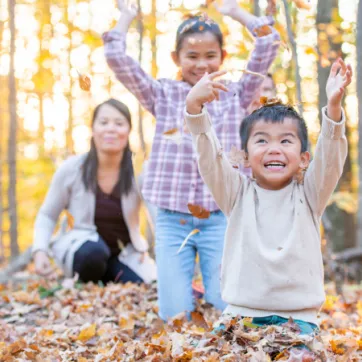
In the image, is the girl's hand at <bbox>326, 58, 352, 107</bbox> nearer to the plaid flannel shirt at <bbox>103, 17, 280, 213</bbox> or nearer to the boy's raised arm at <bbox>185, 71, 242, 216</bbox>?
the boy's raised arm at <bbox>185, 71, 242, 216</bbox>

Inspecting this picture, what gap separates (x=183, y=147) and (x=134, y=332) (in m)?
1.26

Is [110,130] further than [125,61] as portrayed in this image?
Yes

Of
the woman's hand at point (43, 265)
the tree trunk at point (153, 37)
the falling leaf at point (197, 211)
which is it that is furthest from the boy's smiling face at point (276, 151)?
the tree trunk at point (153, 37)

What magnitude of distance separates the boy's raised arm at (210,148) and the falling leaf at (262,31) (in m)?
1.00

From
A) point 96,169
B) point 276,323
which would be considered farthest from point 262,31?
point 96,169

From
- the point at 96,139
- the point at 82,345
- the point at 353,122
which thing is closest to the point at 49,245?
the point at 96,139

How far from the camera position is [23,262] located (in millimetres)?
7223

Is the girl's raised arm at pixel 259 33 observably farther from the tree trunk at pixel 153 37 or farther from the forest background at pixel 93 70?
the tree trunk at pixel 153 37

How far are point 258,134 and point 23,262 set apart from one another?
551cm

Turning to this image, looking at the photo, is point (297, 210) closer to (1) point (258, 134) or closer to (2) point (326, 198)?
(2) point (326, 198)

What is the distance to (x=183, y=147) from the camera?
3.51 meters

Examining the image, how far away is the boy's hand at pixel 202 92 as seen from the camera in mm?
2367

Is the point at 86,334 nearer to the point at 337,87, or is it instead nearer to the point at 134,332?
the point at 134,332

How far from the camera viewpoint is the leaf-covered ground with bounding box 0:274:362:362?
2.29 metres
